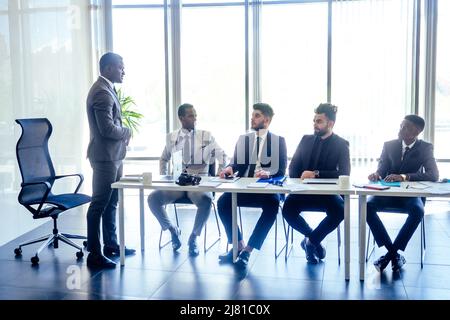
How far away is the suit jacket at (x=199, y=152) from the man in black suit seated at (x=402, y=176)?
1.57 m

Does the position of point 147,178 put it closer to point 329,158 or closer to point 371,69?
point 329,158

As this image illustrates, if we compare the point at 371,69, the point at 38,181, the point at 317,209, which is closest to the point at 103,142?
the point at 38,181

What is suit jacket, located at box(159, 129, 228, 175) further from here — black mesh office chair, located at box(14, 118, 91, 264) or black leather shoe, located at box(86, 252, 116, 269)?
black leather shoe, located at box(86, 252, 116, 269)

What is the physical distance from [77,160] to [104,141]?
259 centimetres

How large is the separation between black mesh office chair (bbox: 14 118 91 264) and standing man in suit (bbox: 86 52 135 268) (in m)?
0.39

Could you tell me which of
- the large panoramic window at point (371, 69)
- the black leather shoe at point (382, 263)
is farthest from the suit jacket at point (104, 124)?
the large panoramic window at point (371, 69)

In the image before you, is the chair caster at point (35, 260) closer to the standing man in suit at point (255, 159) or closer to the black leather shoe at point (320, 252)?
the standing man in suit at point (255, 159)

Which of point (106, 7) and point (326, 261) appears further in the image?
point (106, 7)

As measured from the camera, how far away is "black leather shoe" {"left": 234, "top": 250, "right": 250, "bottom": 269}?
159 inches

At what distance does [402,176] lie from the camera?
13.4 ft

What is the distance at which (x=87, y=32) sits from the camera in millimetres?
6816
